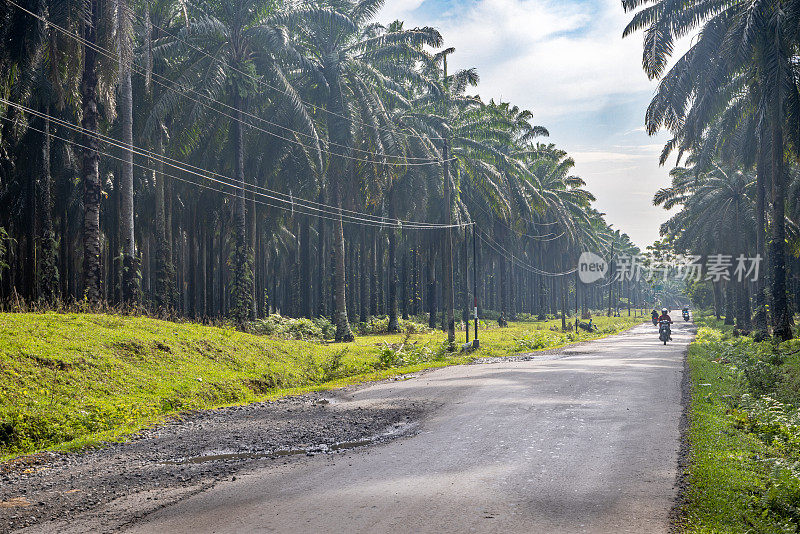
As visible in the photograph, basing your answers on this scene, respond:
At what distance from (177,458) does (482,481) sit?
440cm

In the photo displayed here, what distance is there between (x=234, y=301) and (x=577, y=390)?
1688cm

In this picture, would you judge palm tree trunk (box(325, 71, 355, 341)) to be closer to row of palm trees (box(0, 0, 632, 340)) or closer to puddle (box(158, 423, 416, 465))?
row of palm trees (box(0, 0, 632, 340))

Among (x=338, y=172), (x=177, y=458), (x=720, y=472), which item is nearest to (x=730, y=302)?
(x=338, y=172)

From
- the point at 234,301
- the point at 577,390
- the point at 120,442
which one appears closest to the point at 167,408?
the point at 120,442

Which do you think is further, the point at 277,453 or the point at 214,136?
the point at 214,136

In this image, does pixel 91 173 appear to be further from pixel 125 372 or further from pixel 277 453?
pixel 277 453

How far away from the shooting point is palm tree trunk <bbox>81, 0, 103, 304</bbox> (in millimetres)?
21438

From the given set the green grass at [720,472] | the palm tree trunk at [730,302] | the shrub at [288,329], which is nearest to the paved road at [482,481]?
the green grass at [720,472]

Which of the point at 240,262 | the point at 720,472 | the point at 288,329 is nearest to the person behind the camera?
the point at 720,472

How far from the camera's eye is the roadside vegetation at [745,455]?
643cm

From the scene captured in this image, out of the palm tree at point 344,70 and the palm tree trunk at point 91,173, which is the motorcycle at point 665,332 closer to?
the palm tree at point 344,70

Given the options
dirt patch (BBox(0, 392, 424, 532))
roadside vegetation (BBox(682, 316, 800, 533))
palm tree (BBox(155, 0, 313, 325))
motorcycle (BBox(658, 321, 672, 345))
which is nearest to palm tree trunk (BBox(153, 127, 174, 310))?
palm tree (BBox(155, 0, 313, 325))

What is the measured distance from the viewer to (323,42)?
110 ft

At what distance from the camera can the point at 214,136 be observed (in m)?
31.8
